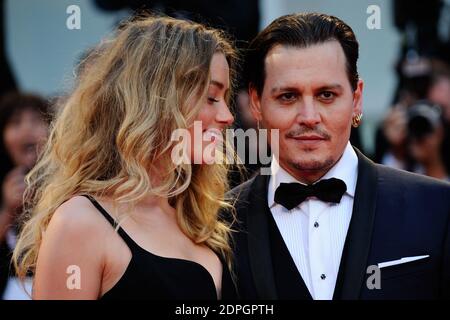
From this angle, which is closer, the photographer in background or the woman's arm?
the woman's arm

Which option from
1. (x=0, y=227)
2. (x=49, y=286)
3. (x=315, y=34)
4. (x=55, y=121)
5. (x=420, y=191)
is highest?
(x=315, y=34)

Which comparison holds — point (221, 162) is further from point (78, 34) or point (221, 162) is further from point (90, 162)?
point (78, 34)

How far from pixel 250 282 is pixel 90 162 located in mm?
617

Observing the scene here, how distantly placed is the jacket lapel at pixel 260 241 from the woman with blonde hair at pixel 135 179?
0.10 m

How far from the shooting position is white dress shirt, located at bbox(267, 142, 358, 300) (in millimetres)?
2545

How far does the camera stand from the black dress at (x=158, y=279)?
240cm

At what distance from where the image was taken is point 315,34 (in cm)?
272

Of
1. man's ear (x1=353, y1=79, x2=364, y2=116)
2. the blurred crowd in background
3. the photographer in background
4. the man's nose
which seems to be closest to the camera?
the man's nose

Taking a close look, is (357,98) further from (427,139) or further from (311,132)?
(427,139)

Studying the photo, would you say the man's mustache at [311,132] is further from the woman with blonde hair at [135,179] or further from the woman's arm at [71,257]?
the woman's arm at [71,257]

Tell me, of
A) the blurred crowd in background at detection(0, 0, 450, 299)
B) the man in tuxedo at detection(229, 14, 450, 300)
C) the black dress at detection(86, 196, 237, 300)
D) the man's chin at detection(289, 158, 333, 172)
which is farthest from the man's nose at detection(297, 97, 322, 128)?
the blurred crowd in background at detection(0, 0, 450, 299)

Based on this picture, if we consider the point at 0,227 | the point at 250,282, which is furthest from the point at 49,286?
the point at 0,227

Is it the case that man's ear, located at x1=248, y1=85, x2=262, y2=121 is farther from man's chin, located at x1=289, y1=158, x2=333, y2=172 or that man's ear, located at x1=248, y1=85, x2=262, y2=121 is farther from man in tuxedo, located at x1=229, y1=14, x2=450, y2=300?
man's chin, located at x1=289, y1=158, x2=333, y2=172

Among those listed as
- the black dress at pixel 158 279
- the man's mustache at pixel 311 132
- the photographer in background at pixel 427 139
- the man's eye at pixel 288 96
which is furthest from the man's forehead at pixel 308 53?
the photographer in background at pixel 427 139
